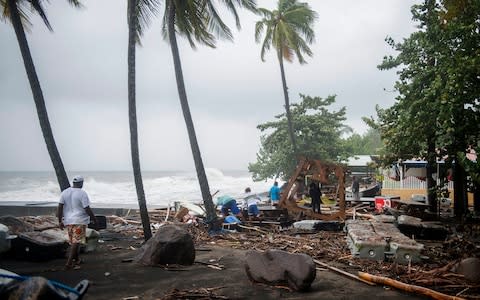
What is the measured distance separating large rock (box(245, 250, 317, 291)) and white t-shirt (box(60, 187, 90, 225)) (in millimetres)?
3691

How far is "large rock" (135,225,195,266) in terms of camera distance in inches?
335

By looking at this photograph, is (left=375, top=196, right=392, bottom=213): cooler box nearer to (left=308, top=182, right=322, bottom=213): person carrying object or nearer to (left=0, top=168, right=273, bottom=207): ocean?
(left=308, top=182, right=322, bottom=213): person carrying object

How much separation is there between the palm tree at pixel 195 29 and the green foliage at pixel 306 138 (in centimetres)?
1447

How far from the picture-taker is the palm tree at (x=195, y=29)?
14156 millimetres

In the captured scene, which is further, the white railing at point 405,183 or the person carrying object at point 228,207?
the white railing at point 405,183

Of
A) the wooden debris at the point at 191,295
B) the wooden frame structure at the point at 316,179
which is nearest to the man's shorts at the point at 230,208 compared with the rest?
the wooden frame structure at the point at 316,179

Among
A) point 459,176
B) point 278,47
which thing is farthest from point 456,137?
point 278,47

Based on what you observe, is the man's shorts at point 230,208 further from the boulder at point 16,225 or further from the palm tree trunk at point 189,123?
the boulder at point 16,225

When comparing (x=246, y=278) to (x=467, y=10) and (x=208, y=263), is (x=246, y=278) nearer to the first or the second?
(x=208, y=263)

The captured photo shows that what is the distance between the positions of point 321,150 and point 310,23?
970 centimetres

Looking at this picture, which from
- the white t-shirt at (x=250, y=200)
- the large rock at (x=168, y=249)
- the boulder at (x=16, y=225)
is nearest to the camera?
the large rock at (x=168, y=249)

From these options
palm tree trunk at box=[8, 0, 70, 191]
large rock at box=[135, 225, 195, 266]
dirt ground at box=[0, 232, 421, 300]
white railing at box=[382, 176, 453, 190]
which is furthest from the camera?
white railing at box=[382, 176, 453, 190]

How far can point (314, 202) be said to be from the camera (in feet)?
57.5

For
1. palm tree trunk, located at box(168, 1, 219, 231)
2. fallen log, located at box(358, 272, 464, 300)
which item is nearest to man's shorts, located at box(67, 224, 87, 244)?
fallen log, located at box(358, 272, 464, 300)
